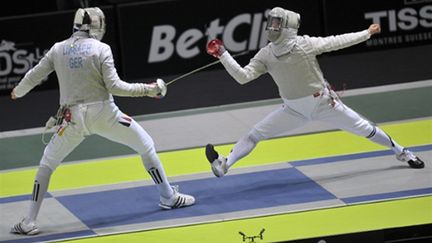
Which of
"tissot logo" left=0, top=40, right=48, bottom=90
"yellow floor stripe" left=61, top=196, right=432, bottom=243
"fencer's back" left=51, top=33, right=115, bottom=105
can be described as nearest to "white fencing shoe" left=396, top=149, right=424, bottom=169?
"yellow floor stripe" left=61, top=196, right=432, bottom=243

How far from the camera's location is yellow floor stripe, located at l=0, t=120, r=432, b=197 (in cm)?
1099

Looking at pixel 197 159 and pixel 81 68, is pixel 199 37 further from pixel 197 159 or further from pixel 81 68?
pixel 81 68

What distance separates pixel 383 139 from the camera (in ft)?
34.4

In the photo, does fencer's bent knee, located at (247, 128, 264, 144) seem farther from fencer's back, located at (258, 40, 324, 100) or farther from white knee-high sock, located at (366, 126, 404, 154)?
white knee-high sock, located at (366, 126, 404, 154)

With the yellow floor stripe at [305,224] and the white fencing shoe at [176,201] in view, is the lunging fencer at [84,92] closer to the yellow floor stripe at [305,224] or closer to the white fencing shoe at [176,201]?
the white fencing shoe at [176,201]

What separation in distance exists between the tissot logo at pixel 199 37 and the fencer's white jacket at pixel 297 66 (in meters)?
4.60

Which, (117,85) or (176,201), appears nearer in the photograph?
(117,85)

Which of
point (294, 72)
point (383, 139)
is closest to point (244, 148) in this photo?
point (294, 72)

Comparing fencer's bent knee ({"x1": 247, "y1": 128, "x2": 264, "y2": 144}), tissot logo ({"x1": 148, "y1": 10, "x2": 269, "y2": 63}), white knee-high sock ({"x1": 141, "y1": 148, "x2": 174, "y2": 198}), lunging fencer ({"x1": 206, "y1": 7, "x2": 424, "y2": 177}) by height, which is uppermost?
tissot logo ({"x1": 148, "y1": 10, "x2": 269, "y2": 63})

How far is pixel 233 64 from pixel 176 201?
1272 mm

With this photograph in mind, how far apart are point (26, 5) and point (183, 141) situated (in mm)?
3848

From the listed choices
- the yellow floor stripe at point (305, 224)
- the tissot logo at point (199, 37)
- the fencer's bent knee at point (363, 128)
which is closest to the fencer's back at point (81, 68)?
the yellow floor stripe at point (305, 224)

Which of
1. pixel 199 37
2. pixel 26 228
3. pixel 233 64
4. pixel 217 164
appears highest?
pixel 199 37

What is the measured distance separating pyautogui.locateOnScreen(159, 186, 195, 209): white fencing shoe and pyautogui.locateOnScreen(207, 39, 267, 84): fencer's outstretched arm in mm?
1122
